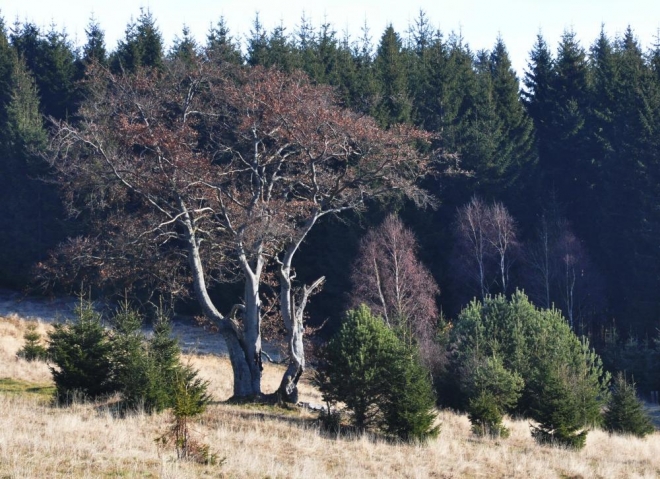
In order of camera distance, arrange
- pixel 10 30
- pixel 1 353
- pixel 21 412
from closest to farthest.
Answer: pixel 21 412 < pixel 1 353 < pixel 10 30

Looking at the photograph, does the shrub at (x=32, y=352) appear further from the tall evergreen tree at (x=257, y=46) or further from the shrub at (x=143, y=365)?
the tall evergreen tree at (x=257, y=46)

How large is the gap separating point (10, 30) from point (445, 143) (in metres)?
36.4

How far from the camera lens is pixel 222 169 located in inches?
823

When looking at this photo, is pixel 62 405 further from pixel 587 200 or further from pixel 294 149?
pixel 587 200

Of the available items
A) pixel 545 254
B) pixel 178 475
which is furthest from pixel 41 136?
pixel 178 475

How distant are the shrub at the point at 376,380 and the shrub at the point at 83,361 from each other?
4555 millimetres

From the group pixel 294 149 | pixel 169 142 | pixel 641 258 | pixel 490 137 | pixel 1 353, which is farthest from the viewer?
pixel 490 137

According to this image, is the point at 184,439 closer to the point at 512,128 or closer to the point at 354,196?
the point at 354,196

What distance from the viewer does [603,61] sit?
51406mm

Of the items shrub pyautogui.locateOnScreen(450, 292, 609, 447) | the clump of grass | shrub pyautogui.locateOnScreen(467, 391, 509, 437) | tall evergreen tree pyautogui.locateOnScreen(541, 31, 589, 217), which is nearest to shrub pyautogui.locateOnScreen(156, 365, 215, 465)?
the clump of grass

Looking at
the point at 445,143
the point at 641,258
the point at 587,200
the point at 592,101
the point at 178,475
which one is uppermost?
the point at 592,101

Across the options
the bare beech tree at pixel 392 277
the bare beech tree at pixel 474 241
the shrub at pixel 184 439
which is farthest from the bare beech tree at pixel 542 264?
the shrub at pixel 184 439

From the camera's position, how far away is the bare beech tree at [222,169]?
18.6m

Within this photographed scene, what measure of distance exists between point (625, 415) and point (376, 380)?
410 inches
